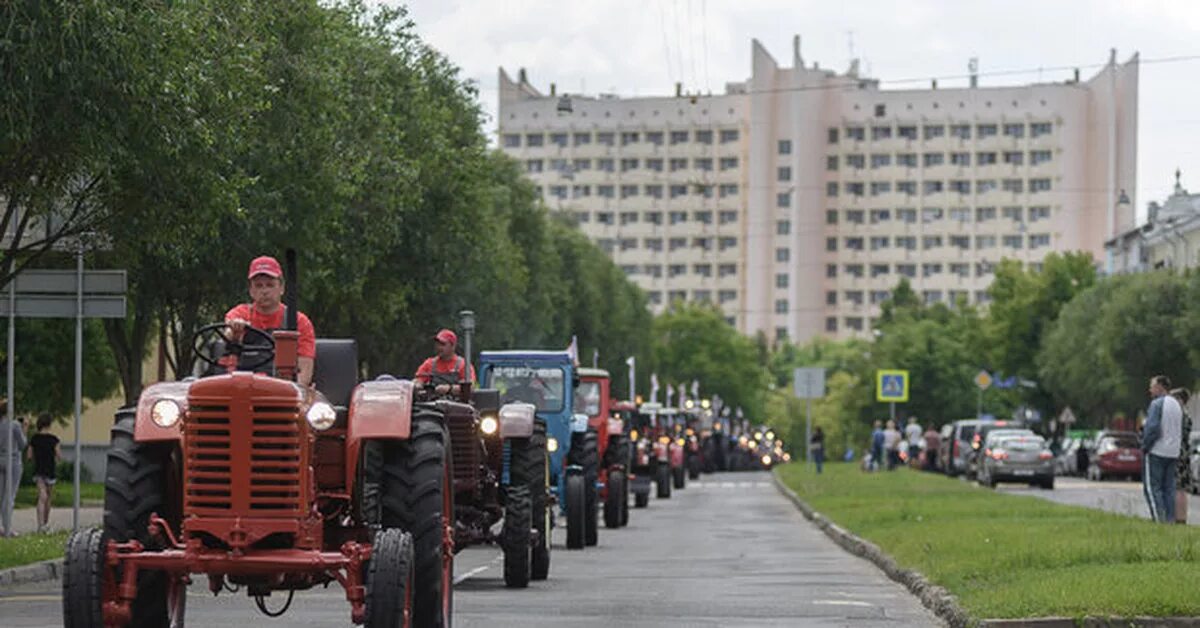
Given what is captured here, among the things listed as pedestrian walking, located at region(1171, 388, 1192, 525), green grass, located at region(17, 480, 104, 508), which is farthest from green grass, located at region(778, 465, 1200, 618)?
green grass, located at region(17, 480, 104, 508)

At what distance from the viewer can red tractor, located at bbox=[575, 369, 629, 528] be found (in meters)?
41.4

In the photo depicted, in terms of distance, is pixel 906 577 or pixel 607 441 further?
pixel 607 441

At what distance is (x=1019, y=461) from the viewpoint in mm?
68188

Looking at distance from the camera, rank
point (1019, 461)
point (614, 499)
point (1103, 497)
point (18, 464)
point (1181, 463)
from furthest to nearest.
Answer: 1. point (1019, 461)
2. point (1103, 497)
3. point (614, 499)
4. point (18, 464)
5. point (1181, 463)

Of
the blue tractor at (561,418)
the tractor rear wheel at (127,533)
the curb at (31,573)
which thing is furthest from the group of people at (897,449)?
the tractor rear wheel at (127,533)

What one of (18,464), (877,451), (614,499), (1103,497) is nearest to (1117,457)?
(877,451)

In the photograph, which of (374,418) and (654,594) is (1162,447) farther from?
(374,418)

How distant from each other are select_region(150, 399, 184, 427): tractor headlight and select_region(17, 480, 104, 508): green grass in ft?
114

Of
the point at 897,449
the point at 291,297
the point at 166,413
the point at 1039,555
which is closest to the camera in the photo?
the point at 166,413

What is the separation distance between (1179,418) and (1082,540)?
7.27 m

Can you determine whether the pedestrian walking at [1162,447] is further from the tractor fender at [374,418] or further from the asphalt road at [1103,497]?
the tractor fender at [374,418]

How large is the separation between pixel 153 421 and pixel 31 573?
11.9 meters

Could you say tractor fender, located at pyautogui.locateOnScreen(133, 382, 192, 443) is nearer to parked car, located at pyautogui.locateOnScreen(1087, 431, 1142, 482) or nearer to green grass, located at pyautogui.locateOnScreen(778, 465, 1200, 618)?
green grass, located at pyautogui.locateOnScreen(778, 465, 1200, 618)

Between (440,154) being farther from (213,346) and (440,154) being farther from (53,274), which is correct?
(213,346)
